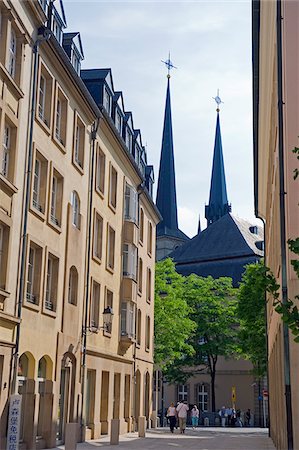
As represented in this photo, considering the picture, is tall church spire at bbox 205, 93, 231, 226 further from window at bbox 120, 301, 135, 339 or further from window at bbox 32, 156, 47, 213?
window at bbox 32, 156, 47, 213

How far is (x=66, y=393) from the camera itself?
24.7m

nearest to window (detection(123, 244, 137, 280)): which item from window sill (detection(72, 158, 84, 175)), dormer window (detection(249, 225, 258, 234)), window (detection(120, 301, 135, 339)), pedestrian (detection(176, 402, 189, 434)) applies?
window (detection(120, 301, 135, 339))

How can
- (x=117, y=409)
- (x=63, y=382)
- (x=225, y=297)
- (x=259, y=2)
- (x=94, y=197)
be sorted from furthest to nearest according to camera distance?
1. (x=225, y=297)
2. (x=117, y=409)
3. (x=94, y=197)
4. (x=63, y=382)
5. (x=259, y=2)

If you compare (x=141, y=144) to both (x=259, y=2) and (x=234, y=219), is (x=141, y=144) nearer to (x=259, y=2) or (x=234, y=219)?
(x=259, y=2)

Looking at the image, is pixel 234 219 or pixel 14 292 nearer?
pixel 14 292

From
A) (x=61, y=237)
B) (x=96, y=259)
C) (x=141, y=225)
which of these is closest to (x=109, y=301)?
(x=96, y=259)

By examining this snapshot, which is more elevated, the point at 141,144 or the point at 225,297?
the point at 141,144

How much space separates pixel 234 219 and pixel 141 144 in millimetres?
43163

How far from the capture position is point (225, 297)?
211 ft

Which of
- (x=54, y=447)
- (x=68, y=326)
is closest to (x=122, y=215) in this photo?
(x=68, y=326)

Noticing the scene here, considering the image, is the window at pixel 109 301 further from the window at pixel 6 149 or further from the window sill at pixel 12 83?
the window sill at pixel 12 83

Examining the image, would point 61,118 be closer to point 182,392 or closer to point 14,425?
point 14,425

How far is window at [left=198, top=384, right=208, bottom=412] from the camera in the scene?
2678 inches

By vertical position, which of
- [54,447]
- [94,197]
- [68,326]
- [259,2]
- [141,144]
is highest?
[141,144]
